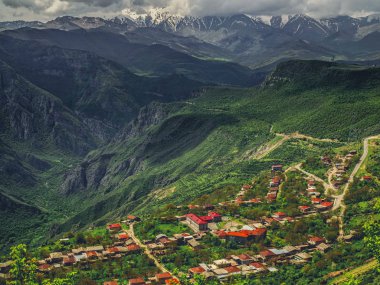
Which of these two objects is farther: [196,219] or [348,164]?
[348,164]

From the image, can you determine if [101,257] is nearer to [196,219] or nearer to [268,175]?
[196,219]

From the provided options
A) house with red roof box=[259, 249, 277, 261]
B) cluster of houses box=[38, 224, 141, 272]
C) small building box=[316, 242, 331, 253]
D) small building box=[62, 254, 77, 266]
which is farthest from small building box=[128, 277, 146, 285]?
small building box=[316, 242, 331, 253]

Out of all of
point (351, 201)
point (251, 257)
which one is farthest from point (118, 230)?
point (351, 201)

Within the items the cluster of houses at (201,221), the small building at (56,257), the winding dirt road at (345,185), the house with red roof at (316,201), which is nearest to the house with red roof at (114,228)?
the cluster of houses at (201,221)

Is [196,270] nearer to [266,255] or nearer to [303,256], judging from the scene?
[266,255]

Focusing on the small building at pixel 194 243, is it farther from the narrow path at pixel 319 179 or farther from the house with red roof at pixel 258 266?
the narrow path at pixel 319 179

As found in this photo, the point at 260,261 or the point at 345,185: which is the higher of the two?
the point at 345,185

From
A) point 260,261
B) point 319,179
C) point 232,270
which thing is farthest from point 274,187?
point 232,270

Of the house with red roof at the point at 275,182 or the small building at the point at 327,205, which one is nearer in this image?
the small building at the point at 327,205
